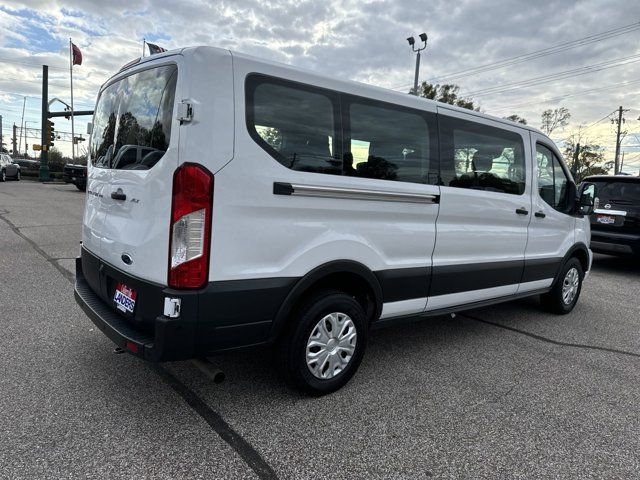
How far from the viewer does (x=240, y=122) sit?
266cm

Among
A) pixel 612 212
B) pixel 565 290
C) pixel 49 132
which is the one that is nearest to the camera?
pixel 565 290

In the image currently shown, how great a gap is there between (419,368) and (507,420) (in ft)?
2.90

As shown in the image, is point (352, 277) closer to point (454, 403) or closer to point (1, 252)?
point (454, 403)

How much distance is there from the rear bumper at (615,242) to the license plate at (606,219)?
0.21m

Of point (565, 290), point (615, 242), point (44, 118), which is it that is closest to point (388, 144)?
point (565, 290)

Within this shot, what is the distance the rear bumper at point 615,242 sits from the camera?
842cm

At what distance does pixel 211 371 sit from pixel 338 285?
109 cm

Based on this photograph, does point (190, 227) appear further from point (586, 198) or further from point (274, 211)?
point (586, 198)

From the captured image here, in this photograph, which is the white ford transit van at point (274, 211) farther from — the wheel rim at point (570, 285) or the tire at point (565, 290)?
the wheel rim at point (570, 285)

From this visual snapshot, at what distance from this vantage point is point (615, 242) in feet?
28.3

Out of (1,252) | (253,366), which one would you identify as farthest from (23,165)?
(253,366)

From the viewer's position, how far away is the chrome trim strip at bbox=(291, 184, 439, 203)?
9.61 feet

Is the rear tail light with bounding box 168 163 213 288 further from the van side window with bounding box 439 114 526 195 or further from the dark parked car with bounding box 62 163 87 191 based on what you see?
the dark parked car with bounding box 62 163 87 191

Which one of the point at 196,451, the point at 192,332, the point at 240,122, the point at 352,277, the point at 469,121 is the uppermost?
the point at 469,121
